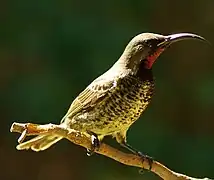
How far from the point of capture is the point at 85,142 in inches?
47.6

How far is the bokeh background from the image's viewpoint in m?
2.34

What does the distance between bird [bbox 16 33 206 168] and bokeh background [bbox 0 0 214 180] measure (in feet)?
3.17

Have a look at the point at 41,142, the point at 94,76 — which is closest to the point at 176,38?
the point at 41,142

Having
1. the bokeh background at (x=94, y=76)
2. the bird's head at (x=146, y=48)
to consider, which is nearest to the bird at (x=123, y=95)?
the bird's head at (x=146, y=48)

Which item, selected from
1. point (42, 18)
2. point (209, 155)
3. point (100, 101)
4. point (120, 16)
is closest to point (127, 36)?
point (120, 16)

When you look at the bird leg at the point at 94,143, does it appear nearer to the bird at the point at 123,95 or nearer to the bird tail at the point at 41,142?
the bird at the point at 123,95

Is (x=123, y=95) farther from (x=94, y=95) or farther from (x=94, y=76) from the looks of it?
(x=94, y=76)

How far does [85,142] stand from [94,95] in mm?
165

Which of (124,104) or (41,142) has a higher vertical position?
(124,104)

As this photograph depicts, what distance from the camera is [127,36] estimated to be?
240cm

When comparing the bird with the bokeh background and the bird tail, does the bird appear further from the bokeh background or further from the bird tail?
the bokeh background

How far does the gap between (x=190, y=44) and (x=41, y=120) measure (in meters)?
0.73

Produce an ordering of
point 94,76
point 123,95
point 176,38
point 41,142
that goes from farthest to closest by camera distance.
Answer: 1. point 94,76
2. point 41,142
3. point 123,95
4. point 176,38

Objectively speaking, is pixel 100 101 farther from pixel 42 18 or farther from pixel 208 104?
pixel 208 104
